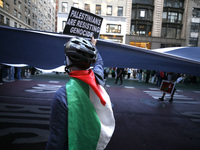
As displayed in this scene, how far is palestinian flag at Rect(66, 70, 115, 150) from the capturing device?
1.04 metres

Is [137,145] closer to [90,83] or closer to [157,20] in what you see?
[90,83]

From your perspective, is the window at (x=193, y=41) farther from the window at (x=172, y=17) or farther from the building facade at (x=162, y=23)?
the window at (x=172, y=17)

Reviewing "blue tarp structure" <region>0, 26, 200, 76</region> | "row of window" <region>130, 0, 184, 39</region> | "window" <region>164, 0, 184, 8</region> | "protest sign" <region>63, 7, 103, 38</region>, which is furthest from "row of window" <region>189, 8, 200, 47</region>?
"protest sign" <region>63, 7, 103, 38</region>

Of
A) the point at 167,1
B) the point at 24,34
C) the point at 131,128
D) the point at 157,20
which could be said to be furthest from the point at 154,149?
the point at 167,1

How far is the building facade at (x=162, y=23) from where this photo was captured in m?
25.7

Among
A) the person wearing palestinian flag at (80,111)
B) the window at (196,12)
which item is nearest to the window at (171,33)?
the window at (196,12)

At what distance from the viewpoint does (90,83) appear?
44.3 inches

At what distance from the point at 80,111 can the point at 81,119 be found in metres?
0.07

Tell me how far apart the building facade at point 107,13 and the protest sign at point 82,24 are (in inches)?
946

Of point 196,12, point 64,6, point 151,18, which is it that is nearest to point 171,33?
point 151,18

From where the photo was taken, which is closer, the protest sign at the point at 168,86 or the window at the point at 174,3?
the protest sign at the point at 168,86

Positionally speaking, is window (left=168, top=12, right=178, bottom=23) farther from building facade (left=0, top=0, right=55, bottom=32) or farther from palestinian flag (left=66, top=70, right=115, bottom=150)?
building facade (left=0, top=0, right=55, bottom=32)

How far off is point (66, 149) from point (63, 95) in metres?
0.51

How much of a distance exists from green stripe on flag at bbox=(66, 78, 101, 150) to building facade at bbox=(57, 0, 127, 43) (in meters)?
26.0
